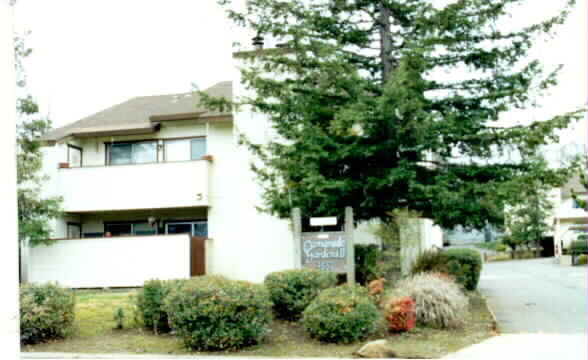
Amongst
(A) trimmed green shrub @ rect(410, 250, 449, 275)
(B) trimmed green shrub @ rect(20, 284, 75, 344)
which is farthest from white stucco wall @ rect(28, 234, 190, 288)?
(B) trimmed green shrub @ rect(20, 284, 75, 344)

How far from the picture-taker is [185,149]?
75.6 feet

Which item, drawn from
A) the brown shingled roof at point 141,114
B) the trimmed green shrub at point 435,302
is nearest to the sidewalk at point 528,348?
the trimmed green shrub at point 435,302

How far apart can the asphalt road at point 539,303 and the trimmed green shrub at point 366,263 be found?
281cm

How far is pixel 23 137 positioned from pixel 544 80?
574 inches

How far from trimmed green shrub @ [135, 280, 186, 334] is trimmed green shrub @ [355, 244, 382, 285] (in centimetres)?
518

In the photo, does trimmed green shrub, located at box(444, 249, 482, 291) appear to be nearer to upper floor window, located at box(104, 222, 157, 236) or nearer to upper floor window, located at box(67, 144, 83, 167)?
upper floor window, located at box(104, 222, 157, 236)

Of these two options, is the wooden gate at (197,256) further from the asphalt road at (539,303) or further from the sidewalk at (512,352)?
the sidewalk at (512,352)

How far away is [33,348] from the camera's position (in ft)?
35.1

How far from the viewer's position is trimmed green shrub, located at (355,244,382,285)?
15.0 m

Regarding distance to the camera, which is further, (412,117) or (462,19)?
(462,19)

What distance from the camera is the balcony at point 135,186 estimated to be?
71.7 feet

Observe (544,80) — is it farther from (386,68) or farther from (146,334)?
(146,334)

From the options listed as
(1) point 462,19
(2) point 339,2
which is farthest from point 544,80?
(2) point 339,2

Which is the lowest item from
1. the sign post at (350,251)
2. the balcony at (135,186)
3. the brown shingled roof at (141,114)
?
the sign post at (350,251)
